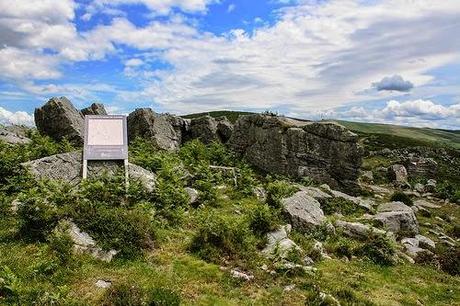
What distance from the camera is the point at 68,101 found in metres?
38.7

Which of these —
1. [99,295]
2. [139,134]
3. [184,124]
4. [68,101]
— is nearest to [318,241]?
[99,295]

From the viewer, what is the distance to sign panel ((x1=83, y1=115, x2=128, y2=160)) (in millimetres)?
23047

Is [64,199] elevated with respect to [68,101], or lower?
lower

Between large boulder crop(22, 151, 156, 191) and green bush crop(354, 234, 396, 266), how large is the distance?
33.6ft

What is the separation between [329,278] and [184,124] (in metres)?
34.6

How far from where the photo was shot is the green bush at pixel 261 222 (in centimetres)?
1933

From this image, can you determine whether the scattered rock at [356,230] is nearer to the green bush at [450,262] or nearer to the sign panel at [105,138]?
the green bush at [450,262]

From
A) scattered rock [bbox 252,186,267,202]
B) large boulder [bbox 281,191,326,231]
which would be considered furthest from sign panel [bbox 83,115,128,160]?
scattered rock [bbox 252,186,267,202]

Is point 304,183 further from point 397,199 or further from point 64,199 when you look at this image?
point 64,199

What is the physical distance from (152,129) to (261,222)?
23.4 metres

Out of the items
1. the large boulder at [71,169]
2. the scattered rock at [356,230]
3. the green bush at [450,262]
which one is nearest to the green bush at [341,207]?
the scattered rock at [356,230]

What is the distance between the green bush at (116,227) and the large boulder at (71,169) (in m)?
4.65

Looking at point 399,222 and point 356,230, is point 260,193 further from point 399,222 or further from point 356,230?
point 399,222

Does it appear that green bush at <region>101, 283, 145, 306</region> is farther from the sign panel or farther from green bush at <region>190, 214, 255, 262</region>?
the sign panel
